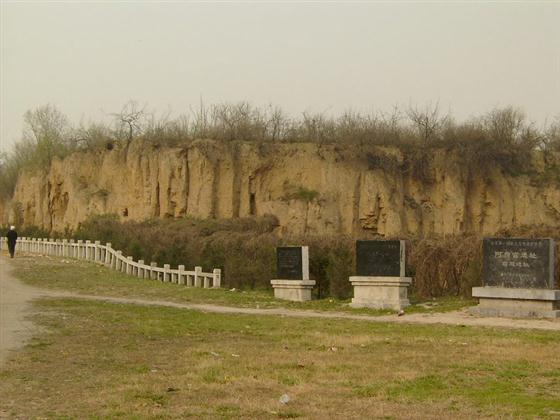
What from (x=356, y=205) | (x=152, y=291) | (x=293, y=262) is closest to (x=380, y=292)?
(x=293, y=262)

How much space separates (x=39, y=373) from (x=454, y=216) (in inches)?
1828

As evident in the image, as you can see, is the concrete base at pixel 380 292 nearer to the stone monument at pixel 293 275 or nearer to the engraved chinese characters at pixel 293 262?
the stone monument at pixel 293 275

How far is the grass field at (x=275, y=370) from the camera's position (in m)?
10.1

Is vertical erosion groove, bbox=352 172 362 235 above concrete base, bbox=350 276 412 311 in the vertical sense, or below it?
above

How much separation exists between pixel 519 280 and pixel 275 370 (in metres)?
10.3

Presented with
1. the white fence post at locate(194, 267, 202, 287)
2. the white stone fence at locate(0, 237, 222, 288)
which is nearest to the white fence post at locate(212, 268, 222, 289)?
the white stone fence at locate(0, 237, 222, 288)

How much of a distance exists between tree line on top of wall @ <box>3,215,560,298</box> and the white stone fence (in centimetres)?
52

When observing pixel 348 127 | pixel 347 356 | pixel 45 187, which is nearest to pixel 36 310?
pixel 347 356

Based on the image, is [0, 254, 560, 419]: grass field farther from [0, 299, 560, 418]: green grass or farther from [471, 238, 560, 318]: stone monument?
[471, 238, 560, 318]: stone monument

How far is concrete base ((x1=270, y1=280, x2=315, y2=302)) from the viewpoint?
2598 centimetres

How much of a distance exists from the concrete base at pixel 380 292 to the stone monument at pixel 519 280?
225 cm

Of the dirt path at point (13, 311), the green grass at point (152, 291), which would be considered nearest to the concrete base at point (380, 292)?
the green grass at point (152, 291)

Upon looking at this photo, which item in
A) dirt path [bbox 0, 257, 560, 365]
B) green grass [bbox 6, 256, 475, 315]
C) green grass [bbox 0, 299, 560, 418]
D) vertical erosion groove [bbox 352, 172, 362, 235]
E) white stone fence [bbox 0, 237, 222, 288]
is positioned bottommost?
green grass [bbox 0, 299, 560, 418]

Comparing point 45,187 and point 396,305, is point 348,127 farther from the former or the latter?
point 396,305
